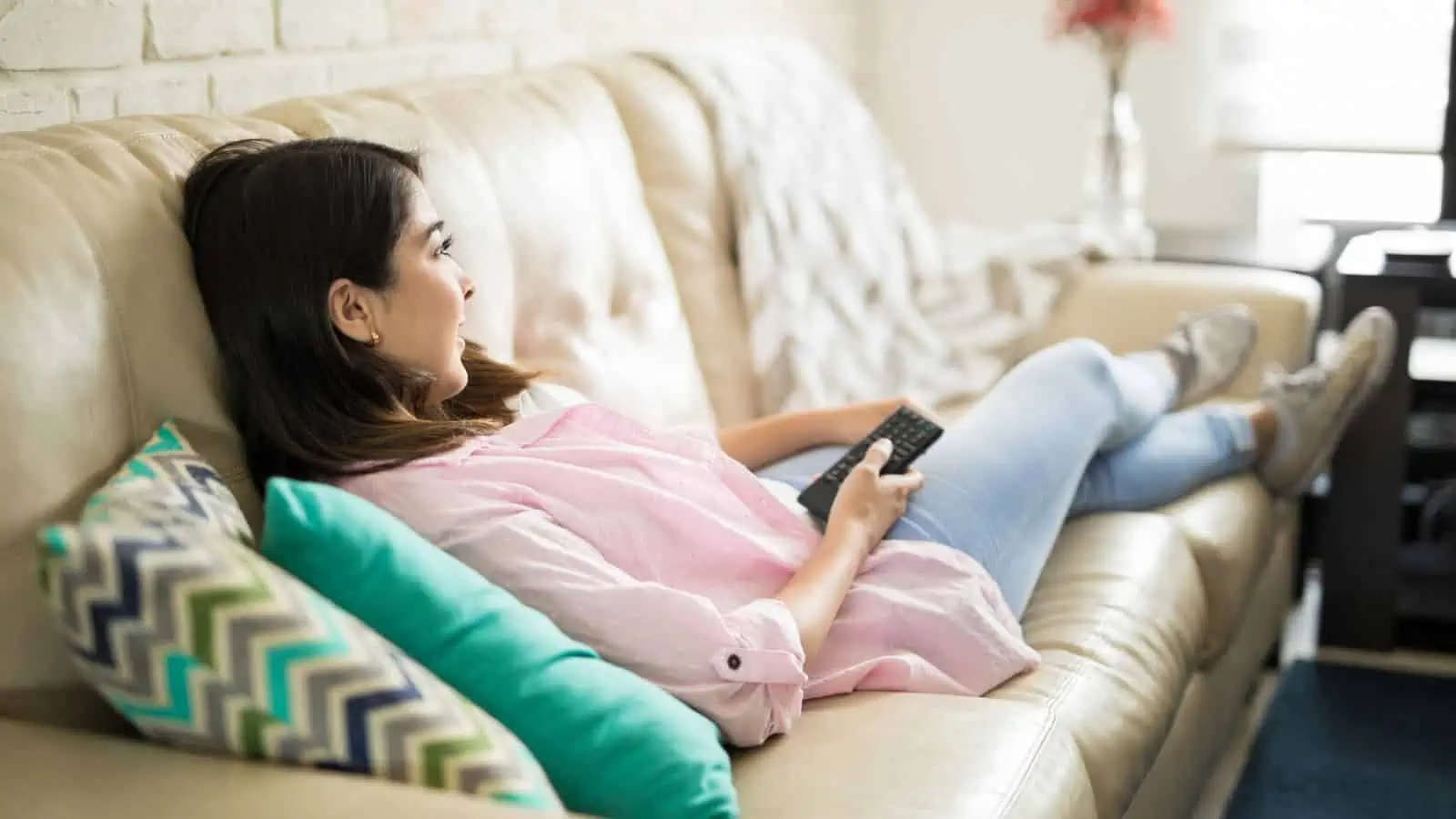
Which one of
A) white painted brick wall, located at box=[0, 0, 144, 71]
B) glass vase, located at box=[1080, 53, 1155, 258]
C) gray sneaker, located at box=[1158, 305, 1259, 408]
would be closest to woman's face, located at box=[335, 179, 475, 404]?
white painted brick wall, located at box=[0, 0, 144, 71]

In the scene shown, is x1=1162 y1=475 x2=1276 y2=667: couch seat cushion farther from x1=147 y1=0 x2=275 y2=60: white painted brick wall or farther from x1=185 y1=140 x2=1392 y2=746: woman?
x1=147 y1=0 x2=275 y2=60: white painted brick wall

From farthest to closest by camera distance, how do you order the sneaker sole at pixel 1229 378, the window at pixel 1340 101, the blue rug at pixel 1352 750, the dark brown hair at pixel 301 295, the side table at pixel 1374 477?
the window at pixel 1340 101, the side table at pixel 1374 477, the sneaker sole at pixel 1229 378, the blue rug at pixel 1352 750, the dark brown hair at pixel 301 295

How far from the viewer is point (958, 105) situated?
355 cm

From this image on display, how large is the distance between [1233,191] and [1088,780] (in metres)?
2.22

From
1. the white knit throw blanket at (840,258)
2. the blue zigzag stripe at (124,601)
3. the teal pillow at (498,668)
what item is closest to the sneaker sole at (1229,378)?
the white knit throw blanket at (840,258)

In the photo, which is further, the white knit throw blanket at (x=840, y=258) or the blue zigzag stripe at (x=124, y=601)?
the white knit throw blanket at (x=840, y=258)

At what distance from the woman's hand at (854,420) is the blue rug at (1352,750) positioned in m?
0.70

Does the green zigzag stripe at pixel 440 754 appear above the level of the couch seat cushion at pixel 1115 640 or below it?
above

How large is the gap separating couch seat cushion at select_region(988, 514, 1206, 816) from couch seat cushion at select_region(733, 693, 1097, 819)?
77 millimetres

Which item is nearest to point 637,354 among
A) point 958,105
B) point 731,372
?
point 731,372

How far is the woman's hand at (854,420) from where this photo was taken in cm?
195

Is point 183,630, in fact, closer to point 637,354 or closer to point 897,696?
point 897,696

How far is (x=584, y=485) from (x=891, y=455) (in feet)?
1.30

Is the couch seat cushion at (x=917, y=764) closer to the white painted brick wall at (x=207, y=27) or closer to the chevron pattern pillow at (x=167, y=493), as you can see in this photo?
the chevron pattern pillow at (x=167, y=493)
